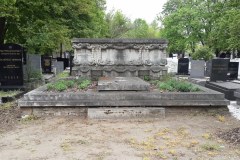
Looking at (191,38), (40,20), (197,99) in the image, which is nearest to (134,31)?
(191,38)

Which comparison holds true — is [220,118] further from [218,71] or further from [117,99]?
[218,71]

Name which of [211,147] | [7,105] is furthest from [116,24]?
[211,147]

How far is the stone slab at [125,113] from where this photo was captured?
827 cm

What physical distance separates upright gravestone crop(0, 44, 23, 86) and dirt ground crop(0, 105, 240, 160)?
601 centimetres

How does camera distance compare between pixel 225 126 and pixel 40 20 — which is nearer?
pixel 225 126

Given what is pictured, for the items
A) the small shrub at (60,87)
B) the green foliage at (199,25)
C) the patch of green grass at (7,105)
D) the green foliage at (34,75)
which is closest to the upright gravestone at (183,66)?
the green foliage at (199,25)

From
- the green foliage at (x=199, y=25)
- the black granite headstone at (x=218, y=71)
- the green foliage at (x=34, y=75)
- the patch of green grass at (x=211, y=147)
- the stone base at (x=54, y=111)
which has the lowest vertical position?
the patch of green grass at (x=211, y=147)

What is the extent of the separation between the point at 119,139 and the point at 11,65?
9.01 meters

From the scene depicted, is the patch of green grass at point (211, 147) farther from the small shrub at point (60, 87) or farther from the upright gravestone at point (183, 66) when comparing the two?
the upright gravestone at point (183, 66)

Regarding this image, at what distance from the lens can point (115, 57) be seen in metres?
12.8

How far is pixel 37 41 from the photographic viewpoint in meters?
15.9

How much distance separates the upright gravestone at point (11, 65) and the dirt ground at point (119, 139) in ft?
19.7

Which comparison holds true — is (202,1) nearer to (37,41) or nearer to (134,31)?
(134,31)

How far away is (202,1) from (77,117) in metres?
38.9
